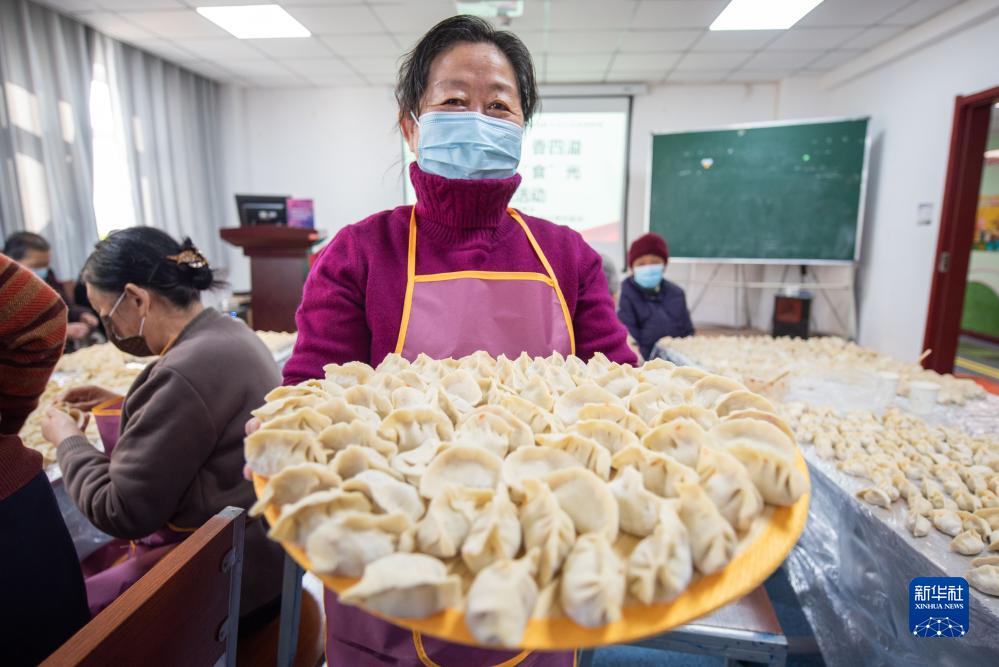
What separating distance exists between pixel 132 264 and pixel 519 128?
1.14m

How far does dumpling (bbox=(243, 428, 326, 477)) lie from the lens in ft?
1.93

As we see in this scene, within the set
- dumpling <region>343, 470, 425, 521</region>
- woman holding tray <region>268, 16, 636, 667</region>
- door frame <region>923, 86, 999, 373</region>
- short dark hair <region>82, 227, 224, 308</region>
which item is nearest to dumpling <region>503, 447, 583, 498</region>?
dumpling <region>343, 470, 425, 521</region>

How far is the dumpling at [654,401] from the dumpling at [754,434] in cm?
10

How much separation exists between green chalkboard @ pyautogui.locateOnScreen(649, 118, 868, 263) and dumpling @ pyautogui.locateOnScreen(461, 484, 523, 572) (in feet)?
17.8

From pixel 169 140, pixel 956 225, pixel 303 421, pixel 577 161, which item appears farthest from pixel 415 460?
pixel 169 140

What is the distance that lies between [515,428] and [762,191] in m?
5.46

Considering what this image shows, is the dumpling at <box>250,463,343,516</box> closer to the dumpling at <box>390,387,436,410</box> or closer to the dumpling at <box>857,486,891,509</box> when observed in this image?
the dumpling at <box>390,387,436,410</box>

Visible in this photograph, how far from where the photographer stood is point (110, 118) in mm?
4684

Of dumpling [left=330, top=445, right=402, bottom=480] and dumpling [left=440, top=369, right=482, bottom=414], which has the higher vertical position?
dumpling [left=440, top=369, right=482, bottom=414]

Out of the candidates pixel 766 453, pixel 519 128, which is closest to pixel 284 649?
pixel 766 453

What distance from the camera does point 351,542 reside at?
48 cm

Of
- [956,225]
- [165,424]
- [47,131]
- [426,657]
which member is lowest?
[426,657]

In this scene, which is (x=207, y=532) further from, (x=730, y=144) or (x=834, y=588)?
(x=730, y=144)

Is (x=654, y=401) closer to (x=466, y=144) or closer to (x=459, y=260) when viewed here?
(x=459, y=260)
